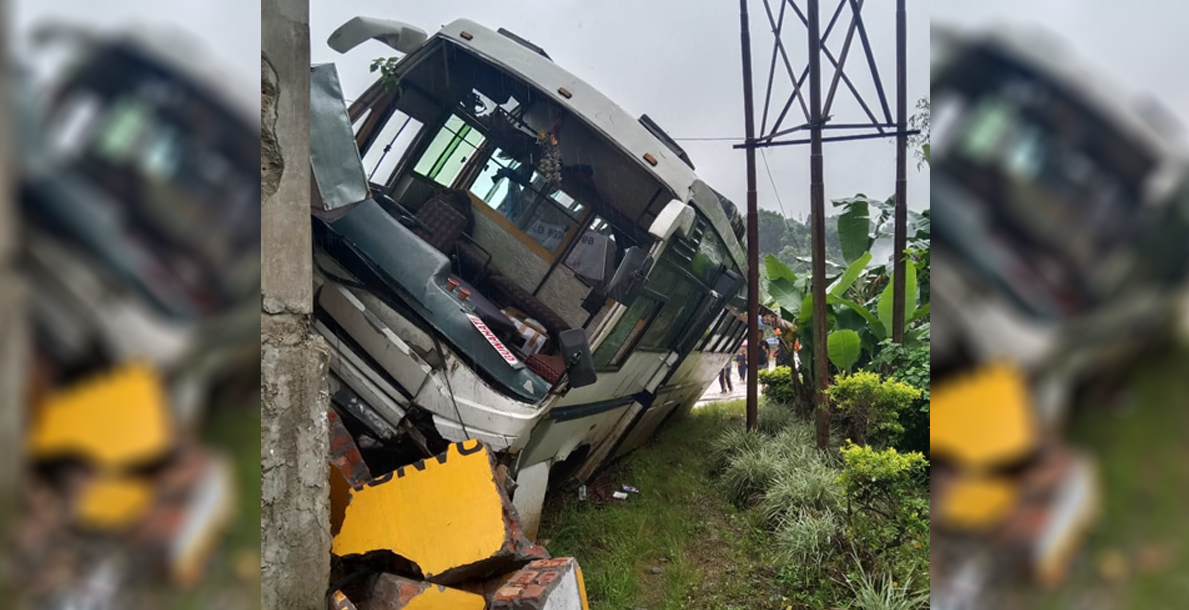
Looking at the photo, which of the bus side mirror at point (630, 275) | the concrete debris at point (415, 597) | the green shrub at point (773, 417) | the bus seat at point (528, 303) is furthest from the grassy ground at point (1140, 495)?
the green shrub at point (773, 417)

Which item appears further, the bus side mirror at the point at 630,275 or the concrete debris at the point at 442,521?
the bus side mirror at the point at 630,275

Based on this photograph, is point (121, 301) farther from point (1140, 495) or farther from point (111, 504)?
point (1140, 495)

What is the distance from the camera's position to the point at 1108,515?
367mm

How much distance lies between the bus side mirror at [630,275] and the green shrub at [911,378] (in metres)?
2.24

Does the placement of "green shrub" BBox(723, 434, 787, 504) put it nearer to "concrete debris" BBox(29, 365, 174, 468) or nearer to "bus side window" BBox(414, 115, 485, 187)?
"bus side window" BBox(414, 115, 485, 187)

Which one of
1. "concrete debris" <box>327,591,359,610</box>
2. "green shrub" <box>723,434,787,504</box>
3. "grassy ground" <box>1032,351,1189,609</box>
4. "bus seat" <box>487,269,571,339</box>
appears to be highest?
"grassy ground" <box>1032,351,1189,609</box>

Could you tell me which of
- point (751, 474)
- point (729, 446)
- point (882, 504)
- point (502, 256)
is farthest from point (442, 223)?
point (882, 504)

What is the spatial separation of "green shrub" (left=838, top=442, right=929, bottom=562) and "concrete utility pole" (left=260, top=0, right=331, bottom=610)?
2799 millimetres

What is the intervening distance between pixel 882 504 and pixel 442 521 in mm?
2638

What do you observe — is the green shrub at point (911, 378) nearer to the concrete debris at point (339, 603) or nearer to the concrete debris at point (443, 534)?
→ the concrete debris at point (443, 534)

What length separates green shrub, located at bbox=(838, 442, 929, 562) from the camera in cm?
397

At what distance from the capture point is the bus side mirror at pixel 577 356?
4.14 m

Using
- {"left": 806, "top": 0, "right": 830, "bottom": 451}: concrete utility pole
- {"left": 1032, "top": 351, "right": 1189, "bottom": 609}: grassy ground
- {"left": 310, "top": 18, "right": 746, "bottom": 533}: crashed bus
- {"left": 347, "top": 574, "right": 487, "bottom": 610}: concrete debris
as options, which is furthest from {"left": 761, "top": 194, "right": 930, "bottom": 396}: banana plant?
{"left": 1032, "top": 351, "right": 1189, "bottom": 609}: grassy ground

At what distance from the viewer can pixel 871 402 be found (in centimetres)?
516
